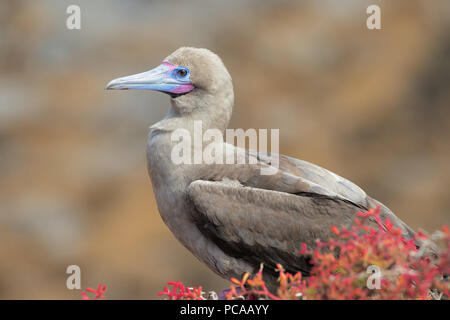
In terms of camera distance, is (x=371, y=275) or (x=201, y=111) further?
(x=201, y=111)

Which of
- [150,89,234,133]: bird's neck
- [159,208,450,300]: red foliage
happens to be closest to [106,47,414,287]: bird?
[150,89,234,133]: bird's neck

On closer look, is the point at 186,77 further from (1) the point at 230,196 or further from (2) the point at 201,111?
(1) the point at 230,196

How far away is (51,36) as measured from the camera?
1462 cm

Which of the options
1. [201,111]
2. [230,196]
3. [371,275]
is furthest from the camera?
[201,111]

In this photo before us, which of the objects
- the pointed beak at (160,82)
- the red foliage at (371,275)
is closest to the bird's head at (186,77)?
the pointed beak at (160,82)

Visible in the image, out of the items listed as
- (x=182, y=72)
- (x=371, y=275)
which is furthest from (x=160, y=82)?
(x=371, y=275)

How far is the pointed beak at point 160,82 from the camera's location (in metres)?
5.30

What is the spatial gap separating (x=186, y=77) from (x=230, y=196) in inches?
46.8

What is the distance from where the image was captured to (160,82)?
17.6 feet

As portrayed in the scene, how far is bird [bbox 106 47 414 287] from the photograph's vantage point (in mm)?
4648

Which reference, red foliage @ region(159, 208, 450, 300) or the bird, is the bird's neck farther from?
red foliage @ region(159, 208, 450, 300)
